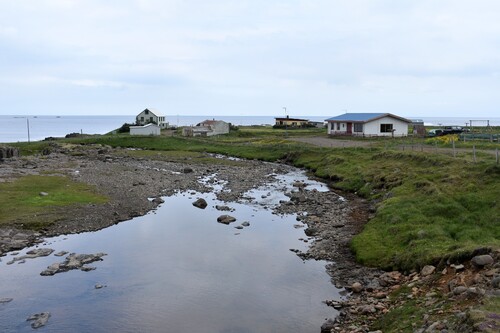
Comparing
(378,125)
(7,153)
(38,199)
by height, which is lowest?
(38,199)

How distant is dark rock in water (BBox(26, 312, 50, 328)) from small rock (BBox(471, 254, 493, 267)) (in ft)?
63.6

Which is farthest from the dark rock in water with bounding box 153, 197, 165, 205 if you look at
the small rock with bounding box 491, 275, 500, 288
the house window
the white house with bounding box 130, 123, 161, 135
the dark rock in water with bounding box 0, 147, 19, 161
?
the white house with bounding box 130, 123, 161, 135

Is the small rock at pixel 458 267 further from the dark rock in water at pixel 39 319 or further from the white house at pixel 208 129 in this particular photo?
the white house at pixel 208 129

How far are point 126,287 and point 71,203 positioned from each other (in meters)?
19.3

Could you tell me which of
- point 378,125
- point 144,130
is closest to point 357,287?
point 378,125

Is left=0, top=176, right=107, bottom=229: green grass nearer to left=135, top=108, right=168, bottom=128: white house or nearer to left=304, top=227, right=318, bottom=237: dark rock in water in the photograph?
left=304, top=227, right=318, bottom=237: dark rock in water

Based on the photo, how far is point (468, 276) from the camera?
60.2ft

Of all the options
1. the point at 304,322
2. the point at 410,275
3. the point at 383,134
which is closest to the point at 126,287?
the point at 304,322

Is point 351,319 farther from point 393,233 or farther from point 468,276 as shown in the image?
point 393,233

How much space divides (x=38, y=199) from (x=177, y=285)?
2282 centimetres

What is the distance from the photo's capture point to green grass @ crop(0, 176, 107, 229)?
111 feet

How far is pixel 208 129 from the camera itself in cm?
12000

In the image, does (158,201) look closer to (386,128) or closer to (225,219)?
(225,219)

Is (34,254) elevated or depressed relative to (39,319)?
elevated
